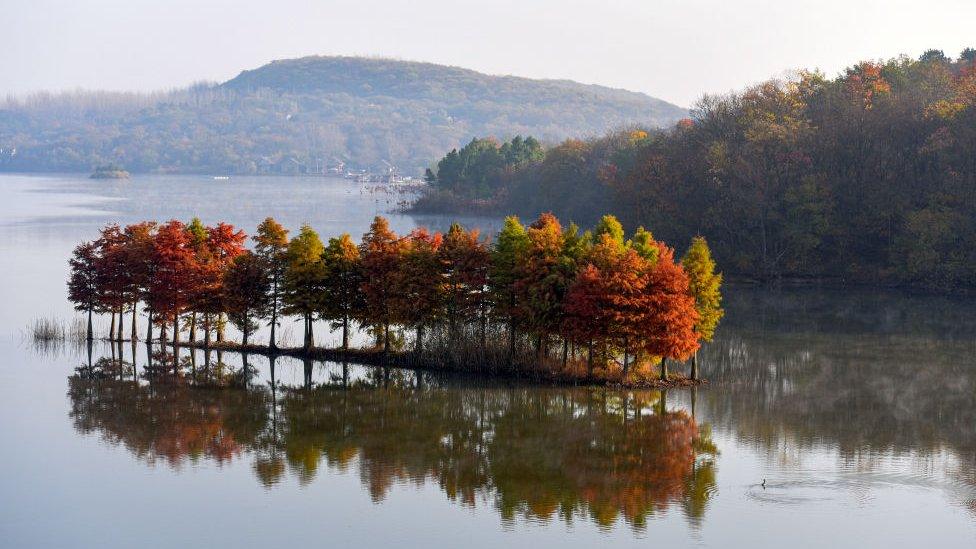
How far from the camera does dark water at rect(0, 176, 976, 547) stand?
31641 mm

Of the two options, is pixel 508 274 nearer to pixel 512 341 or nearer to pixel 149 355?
pixel 512 341

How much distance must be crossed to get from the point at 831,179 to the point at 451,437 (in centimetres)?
5221

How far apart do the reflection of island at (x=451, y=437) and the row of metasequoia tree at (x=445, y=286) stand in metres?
2.85

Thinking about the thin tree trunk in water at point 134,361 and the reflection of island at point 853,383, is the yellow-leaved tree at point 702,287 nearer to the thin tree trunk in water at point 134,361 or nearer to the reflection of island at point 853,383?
the reflection of island at point 853,383

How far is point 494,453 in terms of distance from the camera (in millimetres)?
38656

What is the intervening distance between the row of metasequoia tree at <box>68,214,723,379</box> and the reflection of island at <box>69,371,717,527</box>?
2854 millimetres

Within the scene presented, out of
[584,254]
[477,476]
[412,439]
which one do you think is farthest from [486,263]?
[477,476]

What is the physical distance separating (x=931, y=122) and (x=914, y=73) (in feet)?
41.5

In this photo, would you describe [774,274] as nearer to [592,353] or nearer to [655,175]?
[655,175]

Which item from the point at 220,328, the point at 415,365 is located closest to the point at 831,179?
the point at 415,365

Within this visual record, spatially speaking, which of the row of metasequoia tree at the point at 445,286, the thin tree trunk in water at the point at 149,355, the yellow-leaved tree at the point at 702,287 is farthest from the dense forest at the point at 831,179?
the thin tree trunk in water at the point at 149,355

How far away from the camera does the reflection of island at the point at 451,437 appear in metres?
34.6

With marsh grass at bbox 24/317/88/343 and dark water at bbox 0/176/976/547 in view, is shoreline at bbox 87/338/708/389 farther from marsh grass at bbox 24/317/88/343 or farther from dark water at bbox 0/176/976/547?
marsh grass at bbox 24/317/88/343

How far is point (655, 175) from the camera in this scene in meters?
93.8
